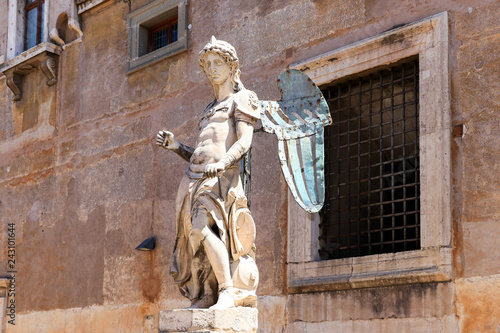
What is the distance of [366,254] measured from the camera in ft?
27.7

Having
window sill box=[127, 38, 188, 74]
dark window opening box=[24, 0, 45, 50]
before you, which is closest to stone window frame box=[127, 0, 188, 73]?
window sill box=[127, 38, 188, 74]

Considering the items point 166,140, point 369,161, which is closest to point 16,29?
point 369,161

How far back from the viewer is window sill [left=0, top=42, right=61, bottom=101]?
1271cm

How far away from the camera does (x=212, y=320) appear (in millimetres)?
5648

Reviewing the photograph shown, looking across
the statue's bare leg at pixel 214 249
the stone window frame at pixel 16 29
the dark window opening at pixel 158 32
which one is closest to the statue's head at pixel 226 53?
the statue's bare leg at pixel 214 249

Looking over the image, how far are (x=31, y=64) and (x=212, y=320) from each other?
27.8ft

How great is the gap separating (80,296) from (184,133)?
288 centimetres

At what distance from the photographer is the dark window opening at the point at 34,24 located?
13.5m

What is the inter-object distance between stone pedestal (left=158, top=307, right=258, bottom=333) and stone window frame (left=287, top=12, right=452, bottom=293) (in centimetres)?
223

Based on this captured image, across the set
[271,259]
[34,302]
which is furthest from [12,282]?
[271,259]

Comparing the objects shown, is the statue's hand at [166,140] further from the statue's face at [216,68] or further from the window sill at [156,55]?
the window sill at [156,55]

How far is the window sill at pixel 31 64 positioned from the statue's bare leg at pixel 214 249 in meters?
7.45

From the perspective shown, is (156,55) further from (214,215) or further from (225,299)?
(225,299)

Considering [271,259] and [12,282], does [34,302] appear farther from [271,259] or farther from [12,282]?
[271,259]
